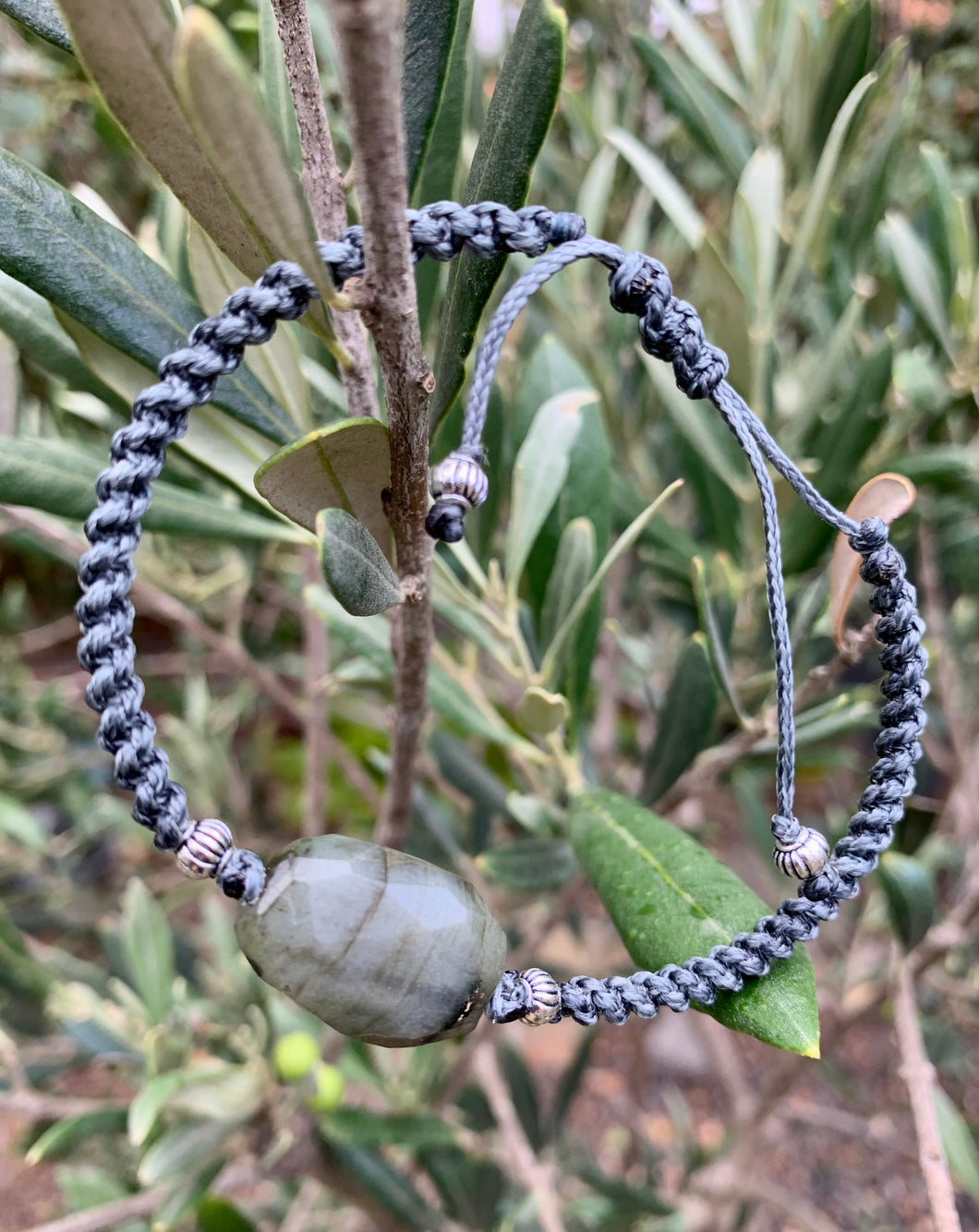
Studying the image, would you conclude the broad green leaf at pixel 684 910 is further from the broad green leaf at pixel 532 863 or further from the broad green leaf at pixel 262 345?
the broad green leaf at pixel 262 345

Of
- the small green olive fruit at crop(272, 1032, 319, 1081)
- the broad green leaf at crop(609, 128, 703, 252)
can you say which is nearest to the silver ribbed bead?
the broad green leaf at crop(609, 128, 703, 252)

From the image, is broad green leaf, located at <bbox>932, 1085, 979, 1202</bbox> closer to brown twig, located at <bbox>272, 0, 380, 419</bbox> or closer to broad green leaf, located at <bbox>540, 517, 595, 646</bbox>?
broad green leaf, located at <bbox>540, 517, 595, 646</bbox>

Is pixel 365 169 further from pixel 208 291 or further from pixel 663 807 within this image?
pixel 663 807

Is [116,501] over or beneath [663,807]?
over

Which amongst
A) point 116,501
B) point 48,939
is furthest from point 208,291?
point 48,939

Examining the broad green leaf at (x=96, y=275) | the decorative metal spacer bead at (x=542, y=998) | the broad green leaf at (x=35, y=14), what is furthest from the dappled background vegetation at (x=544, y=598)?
the decorative metal spacer bead at (x=542, y=998)

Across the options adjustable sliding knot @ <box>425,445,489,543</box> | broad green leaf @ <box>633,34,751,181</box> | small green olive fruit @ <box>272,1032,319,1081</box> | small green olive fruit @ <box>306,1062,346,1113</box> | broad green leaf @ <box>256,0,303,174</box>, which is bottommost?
small green olive fruit @ <box>306,1062,346,1113</box>

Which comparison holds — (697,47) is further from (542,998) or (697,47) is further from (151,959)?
(151,959)
